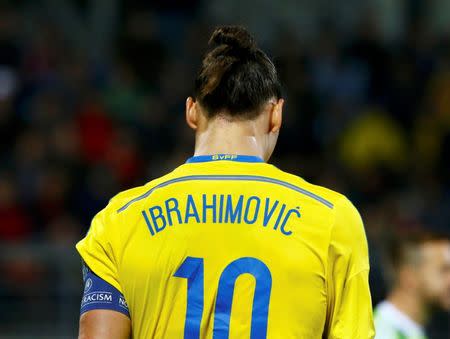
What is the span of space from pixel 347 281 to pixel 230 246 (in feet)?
1.12

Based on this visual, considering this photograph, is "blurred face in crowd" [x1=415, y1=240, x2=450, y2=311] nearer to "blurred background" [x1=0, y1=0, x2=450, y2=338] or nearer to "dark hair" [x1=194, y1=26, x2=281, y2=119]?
"blurred background" [x1=0, y1=0, x2=450, y2=338]

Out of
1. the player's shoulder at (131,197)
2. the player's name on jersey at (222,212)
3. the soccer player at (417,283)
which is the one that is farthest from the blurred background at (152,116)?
the player's name on jersey at (222,212)

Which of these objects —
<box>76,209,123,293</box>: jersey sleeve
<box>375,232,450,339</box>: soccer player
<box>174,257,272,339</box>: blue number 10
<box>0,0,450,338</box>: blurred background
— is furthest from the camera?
<box>0,0,450,338</box>: blurred background

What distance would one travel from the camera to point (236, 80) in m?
3.15

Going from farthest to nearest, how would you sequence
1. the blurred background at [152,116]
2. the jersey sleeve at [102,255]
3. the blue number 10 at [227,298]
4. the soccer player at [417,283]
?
1. the blurred background at [152,116]
2. the soccer player at [417,283]
3. the jersey sleeve at [102,255]
4. the blue number 10 at [227,298]

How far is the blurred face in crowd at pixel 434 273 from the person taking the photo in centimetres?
588

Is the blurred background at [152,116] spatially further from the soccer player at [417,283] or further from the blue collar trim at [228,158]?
the blue collar trim at [228,158]

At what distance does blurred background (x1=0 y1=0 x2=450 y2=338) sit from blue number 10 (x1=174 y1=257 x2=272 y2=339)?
220 inches

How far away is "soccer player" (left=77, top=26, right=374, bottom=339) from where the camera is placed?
306 cm

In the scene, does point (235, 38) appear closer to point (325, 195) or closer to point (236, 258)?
point (325, 195)

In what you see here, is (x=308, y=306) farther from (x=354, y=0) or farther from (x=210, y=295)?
(x=354, y=0)


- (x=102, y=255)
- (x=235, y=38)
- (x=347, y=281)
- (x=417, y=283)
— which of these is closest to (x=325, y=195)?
(x=347, y=281)

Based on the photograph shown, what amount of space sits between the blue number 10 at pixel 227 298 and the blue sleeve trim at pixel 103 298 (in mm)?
201

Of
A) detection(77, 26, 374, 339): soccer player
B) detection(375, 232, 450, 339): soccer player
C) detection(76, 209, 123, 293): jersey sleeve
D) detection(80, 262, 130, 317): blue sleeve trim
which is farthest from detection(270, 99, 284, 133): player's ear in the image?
detection(375, 232, 450, 339): soccer player
